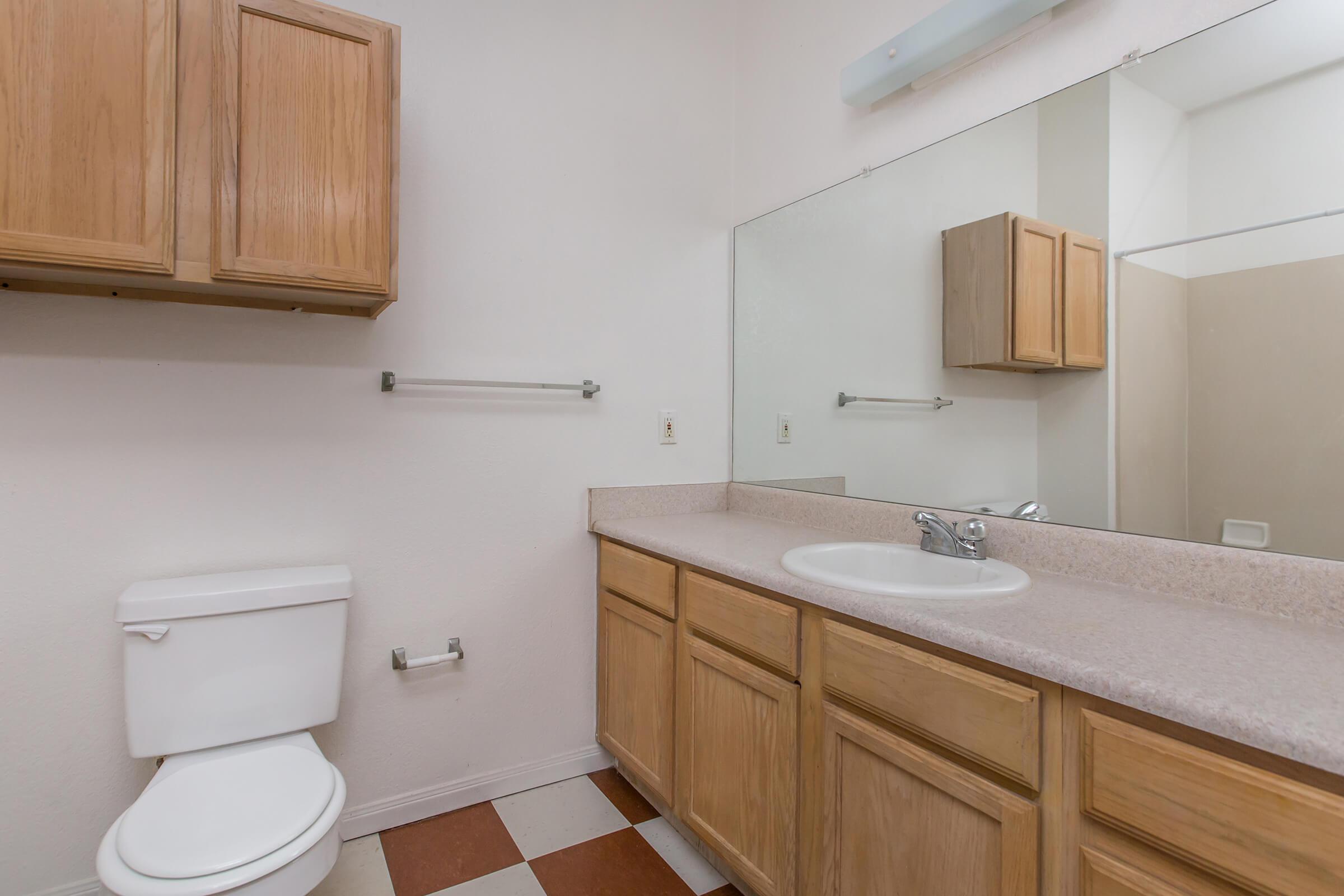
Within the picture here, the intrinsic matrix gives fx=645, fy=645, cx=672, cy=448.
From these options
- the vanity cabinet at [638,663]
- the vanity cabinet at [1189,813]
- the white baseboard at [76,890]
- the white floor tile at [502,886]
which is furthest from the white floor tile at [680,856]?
the white baseboard at [76,890]

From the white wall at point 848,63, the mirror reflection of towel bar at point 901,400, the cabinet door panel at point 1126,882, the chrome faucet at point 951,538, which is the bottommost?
the cabinet door panel at point 1126,882

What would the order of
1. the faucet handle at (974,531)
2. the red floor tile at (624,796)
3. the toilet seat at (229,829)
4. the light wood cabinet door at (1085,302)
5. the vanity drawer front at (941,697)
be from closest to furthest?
the vanity drawer front at (941,697) → the toilet seat at (229,829) → the light wood cabinet door at (1085,302) → the faucet handle at (974,531) → the red floor tile at (624,796)

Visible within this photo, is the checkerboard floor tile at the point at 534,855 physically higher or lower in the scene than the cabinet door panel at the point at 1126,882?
lower

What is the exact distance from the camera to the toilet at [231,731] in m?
1.02

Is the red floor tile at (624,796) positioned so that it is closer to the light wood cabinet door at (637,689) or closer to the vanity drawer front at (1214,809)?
the light wood cabinet door at (637,689)

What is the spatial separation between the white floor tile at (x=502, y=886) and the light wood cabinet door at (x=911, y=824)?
2.41 feet

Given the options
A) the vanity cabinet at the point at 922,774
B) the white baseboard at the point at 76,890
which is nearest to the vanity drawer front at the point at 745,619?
the vanity cabinet at the point at 922,774

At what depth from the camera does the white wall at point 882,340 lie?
1477 mm

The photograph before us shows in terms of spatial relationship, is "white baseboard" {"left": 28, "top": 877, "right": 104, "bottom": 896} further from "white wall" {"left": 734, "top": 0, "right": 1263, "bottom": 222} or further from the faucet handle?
"white wall" {"left": 734, "top": 0, "right": 1263, "bottom": 222}

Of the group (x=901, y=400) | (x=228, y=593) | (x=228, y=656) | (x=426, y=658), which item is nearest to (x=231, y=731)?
(x=228, y=656)

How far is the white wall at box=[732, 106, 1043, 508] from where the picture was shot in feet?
4.84

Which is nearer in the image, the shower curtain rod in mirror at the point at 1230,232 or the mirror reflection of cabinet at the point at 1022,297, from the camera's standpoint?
the shower curtain rod in mirror at the point at 1230,232

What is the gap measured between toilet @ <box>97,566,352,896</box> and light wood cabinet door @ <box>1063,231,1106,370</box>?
167 centimetres

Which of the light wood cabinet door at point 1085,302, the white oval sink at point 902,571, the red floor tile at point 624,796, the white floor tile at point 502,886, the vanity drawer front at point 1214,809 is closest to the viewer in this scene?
the vanity drawer front at point 1214,809
